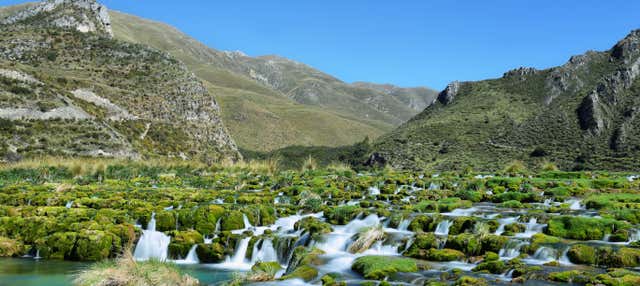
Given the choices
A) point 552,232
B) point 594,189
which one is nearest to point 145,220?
point 552,232

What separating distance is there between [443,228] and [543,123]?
56.4 meters

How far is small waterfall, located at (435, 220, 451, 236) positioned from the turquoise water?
7.14 metres

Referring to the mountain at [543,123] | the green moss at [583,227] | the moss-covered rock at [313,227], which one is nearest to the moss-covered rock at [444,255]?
the green moss at [583,227]

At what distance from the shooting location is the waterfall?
698 inches

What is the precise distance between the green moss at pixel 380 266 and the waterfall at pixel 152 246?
7.49 meters

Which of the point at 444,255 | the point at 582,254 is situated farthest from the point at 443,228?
the point at 582,254

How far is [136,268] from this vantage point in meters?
12.2

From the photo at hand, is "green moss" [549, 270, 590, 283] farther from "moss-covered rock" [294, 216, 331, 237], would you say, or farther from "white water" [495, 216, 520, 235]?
"moss-covered rock" [294, 216, 331, 237]

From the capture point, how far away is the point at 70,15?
97.5 meters

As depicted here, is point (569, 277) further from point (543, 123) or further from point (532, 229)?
point (543, 123)

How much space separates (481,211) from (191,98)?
7513cm

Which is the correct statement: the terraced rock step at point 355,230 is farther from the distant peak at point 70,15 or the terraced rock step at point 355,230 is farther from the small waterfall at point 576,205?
the distant peak at point 70,15

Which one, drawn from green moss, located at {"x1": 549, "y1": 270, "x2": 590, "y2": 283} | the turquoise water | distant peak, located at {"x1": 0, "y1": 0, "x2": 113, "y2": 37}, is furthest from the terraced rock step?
distant peak, located at {"x1": 0, "y1": 0, "x2": 113, "y2": 37}

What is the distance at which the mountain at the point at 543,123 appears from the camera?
5725 cm
